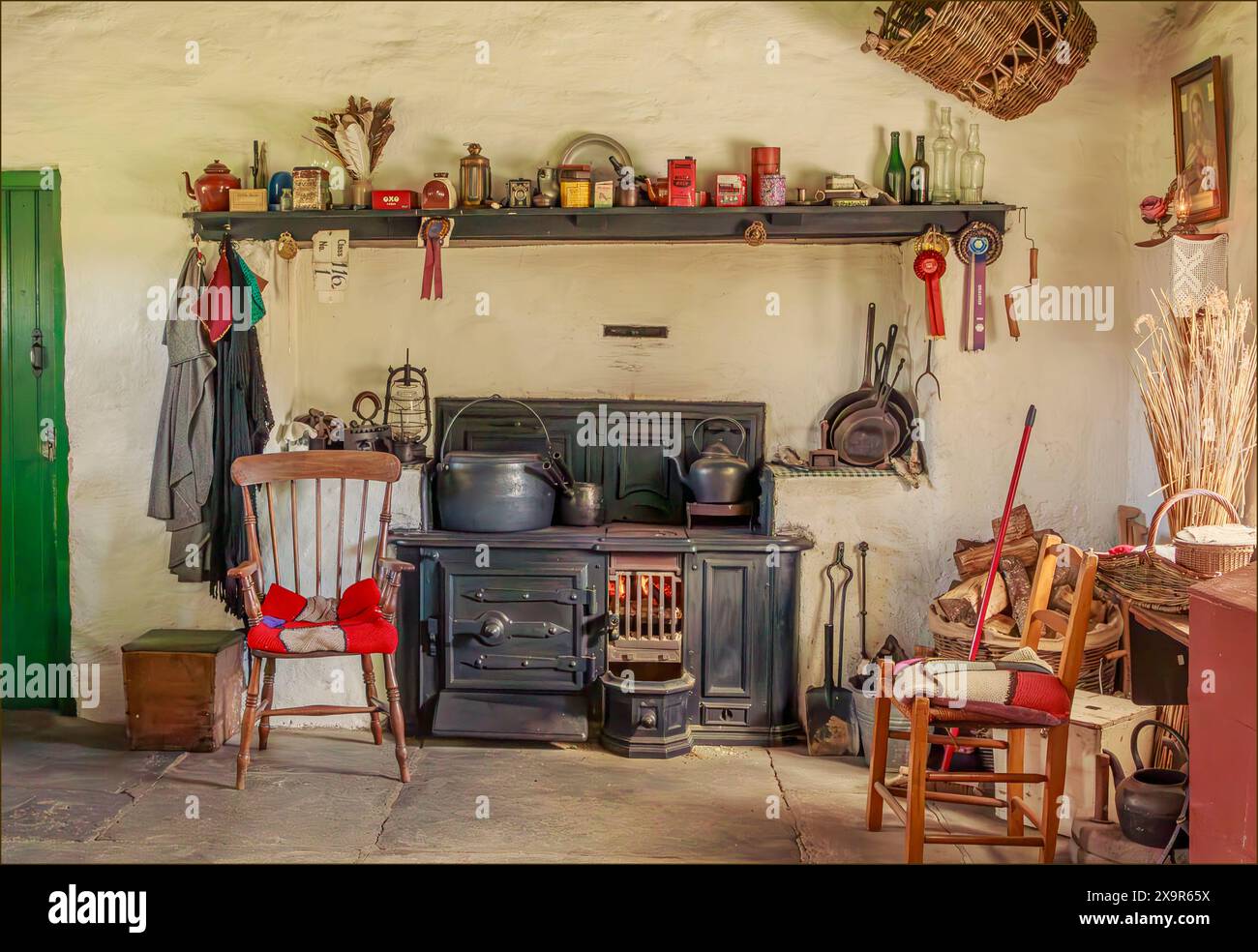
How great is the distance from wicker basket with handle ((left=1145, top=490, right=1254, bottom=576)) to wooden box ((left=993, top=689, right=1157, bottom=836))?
56 centimetres

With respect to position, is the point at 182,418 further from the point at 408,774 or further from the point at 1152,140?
the point at 1152,140

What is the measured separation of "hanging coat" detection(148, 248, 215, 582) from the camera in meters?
4.53

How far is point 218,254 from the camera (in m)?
4.66

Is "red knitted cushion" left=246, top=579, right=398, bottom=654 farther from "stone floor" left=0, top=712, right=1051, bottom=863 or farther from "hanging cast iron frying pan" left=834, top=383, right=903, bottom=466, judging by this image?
"hanging cast iron frying pan" left=834, top=383, right=903, bottom=466

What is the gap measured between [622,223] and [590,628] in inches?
Result: 63.2

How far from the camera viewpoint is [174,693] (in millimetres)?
4332

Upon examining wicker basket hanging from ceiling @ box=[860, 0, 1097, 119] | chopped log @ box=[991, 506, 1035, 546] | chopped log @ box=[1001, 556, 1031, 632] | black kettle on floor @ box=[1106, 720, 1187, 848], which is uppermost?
wicker basket hanging from ceiling @ box=[860, 0, 1097, 119]

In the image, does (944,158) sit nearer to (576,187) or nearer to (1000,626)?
(576,187)

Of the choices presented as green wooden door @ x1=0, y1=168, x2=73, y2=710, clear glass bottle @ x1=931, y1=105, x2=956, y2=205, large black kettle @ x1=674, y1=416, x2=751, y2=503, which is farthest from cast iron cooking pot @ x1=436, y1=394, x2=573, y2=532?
clear glass bottle @ x1=931, y1=105, x2=956, y2=205

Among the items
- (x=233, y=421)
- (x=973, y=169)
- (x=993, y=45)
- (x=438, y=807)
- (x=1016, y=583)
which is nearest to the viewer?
(x=438, y=807)

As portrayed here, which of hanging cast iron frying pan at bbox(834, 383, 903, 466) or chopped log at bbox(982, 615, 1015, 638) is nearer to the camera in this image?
chopped log at bbox(982, 615, 1015, 638)

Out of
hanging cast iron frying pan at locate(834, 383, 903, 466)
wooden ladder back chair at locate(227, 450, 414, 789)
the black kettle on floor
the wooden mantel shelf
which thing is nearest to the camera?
the black kettle on floor

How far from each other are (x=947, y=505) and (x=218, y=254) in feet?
10.2

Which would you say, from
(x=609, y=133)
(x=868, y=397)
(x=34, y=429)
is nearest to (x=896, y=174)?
(x=868, y=397)
